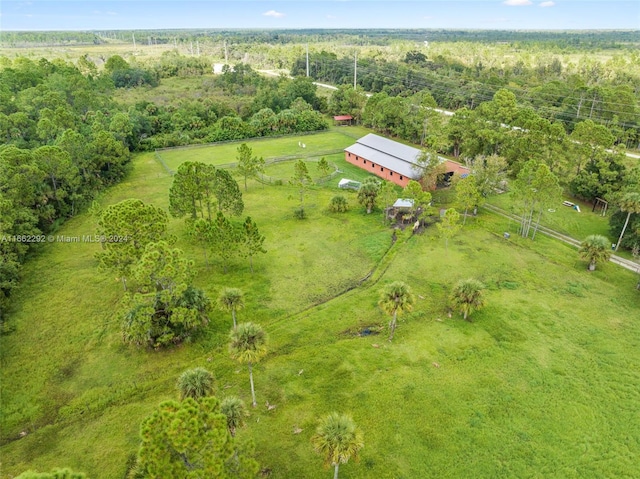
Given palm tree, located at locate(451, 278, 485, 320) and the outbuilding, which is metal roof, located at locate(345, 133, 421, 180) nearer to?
the outbuilding

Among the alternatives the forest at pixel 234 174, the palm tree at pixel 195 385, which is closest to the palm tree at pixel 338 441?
the forest at pixel 234 174

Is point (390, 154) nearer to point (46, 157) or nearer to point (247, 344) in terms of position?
point (46, 157)

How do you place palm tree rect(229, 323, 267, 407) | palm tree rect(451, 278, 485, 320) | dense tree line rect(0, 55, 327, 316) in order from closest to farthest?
1. palm tree rect(229, 323, 267, 407)
2. palm tree rect(451, 278, 485, 320)
3. dense tree line rect(0, 55, 327, 316)

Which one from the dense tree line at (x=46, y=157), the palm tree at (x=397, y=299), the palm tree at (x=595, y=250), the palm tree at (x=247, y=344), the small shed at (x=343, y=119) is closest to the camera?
the palm tree at (x=247, y=344)

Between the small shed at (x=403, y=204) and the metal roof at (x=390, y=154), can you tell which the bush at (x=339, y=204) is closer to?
the small shed at (x=403, y=204)

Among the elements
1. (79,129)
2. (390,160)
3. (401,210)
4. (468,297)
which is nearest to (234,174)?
(390,160)

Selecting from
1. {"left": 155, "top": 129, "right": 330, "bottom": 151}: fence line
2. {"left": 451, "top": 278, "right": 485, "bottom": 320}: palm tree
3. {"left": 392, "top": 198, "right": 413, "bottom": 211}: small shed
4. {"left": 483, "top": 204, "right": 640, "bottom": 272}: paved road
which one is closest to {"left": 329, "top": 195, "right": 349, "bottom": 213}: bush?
{"left": 392, "top": 198, "right": 413, "bottom": 211}: small shed

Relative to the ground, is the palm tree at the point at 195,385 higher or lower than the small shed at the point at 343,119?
lower
